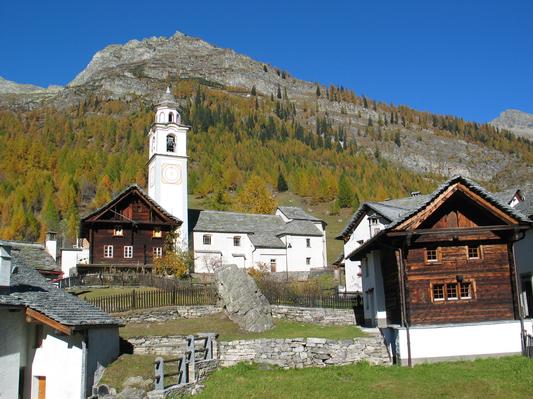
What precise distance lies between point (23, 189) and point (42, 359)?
139 metres

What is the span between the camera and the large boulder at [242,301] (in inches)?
1179

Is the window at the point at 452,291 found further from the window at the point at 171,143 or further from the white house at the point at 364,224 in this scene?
the window at the point at 171,143

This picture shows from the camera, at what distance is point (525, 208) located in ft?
96.9

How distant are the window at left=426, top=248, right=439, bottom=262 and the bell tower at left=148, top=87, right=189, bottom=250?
3766cm

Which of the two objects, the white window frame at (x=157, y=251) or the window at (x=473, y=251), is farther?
the white window frame at (x=157, y=251)

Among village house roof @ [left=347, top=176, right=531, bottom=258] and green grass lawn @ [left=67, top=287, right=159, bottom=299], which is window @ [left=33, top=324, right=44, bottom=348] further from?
green grass lawn @ [left=67, top=287, right=159, bottom=299]

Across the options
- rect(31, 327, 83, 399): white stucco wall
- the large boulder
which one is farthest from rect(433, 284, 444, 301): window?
rect(31, 327, 83, 399): white stucco wall

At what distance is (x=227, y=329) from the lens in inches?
1171

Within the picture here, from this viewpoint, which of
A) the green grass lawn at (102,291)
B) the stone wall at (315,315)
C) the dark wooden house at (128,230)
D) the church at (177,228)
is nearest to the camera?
the stone wall at (315,315)

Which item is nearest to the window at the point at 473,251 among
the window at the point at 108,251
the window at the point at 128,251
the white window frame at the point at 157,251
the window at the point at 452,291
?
the window at the point at 452,291

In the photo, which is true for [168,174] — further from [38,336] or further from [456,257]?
[456,257]

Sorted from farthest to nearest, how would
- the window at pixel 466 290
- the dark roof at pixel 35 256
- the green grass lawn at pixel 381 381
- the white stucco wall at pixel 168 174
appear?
the white stucco wall at pixel 168 174 < the dark roof at pixel 35 256 < the window at pixel 466 290 < the green grass lawn at pixel 381 381

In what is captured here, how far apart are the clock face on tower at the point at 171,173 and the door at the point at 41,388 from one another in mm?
41565

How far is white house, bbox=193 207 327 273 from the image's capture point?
6309 centimetres
